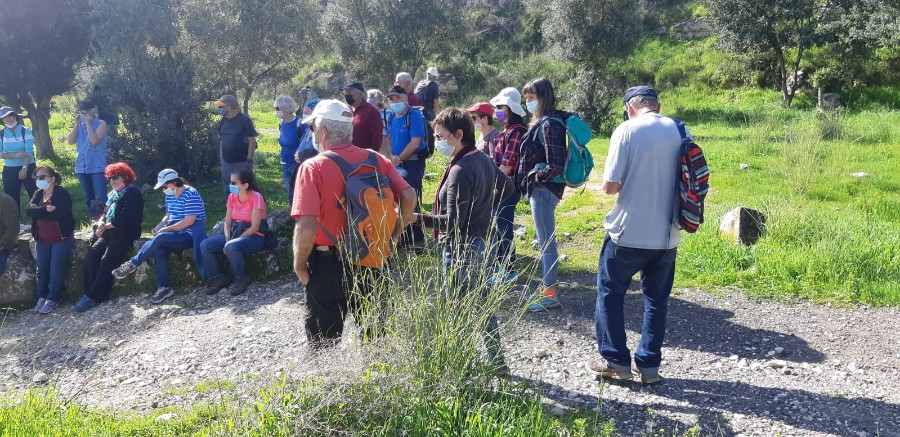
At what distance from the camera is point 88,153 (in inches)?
370

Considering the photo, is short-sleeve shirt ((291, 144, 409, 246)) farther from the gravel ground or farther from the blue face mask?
the blue face mask

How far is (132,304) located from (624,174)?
18.2 ft

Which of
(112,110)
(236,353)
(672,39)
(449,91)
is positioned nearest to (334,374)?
(236,353)

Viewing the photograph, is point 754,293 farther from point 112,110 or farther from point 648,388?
point 112,110

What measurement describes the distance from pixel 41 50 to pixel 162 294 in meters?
10.4

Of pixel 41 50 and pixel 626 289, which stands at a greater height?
pixel 41 50

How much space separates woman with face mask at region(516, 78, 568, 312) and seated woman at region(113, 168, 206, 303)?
12.6 feet

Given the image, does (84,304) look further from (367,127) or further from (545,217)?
(545,217)

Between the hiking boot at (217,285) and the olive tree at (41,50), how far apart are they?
414 inches

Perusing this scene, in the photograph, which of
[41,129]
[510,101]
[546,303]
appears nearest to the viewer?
[510,101]

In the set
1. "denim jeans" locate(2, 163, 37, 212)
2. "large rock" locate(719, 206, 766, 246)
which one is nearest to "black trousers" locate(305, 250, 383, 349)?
"large rock" locate(719, 206, 766, 246)

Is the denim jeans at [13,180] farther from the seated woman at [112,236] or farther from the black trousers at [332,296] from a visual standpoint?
the black trousers at [332,296]

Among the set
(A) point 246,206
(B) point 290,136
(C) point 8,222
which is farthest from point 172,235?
(B) point 290,136

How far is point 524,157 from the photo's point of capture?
5.24m
